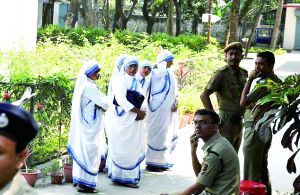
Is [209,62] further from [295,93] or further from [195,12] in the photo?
[195,12]

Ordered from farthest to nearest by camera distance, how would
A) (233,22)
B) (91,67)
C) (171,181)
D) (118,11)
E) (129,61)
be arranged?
1. (118,11)
2. (233,22)
3. (171,181)
4. (129,61)
5. (91,67)

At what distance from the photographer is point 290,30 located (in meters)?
53.1

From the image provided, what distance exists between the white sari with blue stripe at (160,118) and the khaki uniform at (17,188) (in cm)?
789

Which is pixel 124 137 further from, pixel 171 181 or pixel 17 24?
pixel 17 24

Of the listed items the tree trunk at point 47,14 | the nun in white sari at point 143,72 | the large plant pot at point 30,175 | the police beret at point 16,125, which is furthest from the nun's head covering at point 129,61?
the tree trunk at point 47,14

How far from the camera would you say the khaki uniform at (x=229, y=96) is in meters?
7.94

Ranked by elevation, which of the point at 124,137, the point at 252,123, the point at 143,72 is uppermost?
the point at 143,72

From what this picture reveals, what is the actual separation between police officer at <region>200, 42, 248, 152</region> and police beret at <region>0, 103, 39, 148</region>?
17.7 ft

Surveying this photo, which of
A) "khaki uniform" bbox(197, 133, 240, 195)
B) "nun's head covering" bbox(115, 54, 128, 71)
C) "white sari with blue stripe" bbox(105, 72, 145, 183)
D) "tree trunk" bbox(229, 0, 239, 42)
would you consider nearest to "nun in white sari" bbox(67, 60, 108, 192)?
"white sari with blue stripe" bbox(105, 72, 145, 183)

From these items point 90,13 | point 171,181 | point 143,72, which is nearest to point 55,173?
point 171,181

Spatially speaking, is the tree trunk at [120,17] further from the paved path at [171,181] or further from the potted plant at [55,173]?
the potted plant at [55,173]

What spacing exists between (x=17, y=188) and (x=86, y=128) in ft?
20.7

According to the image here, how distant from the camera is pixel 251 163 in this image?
296 inches

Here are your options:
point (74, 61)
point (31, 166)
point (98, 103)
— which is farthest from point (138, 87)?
point (74, 61)
